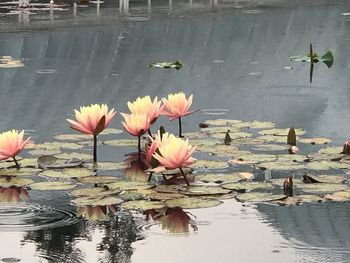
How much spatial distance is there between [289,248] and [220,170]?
1660 millimetres

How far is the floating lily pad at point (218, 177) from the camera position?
5902 millimetres

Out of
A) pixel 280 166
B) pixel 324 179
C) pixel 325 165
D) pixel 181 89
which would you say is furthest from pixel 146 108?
pixel 181 89

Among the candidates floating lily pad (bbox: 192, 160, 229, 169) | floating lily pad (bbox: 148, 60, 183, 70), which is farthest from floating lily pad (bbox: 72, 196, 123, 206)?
floating lily pad (bbox: 148, 60, 183, 70)

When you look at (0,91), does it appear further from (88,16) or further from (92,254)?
(88,16)

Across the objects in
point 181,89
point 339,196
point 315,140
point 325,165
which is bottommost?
point 339,196

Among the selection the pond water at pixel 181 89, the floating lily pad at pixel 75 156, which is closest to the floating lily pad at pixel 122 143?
the pond water at pixel 181 89

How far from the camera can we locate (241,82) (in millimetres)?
10695

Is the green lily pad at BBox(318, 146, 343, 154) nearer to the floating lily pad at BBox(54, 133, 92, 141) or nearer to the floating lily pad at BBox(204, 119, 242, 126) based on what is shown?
the floating lily pad at BBox(204, 119, 242, 126)

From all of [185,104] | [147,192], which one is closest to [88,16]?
[185,104]

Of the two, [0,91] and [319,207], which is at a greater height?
[0,91]

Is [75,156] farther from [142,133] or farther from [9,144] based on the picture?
[9,144]

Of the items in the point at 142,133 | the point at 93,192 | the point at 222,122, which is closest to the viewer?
the point at 93,192

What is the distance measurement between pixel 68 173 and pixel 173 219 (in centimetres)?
116

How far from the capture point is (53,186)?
5832 mm
